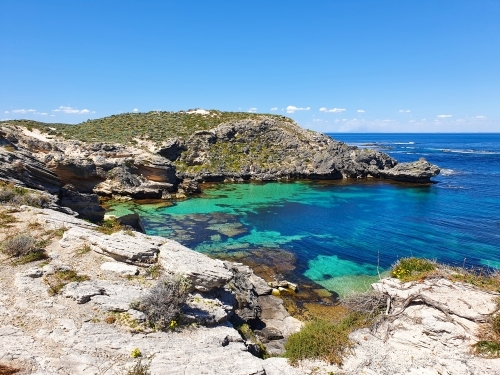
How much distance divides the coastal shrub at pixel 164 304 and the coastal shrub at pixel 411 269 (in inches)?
398

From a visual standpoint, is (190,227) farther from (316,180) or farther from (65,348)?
(316,180)

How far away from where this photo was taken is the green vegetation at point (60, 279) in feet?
37.0

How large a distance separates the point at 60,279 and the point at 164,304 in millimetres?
4452

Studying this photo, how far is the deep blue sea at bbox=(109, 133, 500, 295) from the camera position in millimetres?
28375

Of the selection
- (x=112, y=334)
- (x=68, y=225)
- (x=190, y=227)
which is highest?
(x=68, y=225)

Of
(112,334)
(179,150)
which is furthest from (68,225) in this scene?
(179,150)

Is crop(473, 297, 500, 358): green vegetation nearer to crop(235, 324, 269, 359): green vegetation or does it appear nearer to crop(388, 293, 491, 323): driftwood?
crop(388, 293, 491, 323): driftwood

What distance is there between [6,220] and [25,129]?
5983 cm

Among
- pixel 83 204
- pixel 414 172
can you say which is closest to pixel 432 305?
pixel 83 204

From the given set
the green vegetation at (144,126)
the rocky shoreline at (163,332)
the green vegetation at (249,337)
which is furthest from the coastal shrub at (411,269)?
the green vegetation at (144,126)

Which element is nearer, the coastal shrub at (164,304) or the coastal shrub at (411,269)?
the coastal shrub at (164,304)

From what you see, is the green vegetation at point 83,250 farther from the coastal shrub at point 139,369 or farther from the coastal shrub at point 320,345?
the coastal shrub at point 320,345

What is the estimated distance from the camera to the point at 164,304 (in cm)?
1068

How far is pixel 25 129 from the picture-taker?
6362 centimetres
